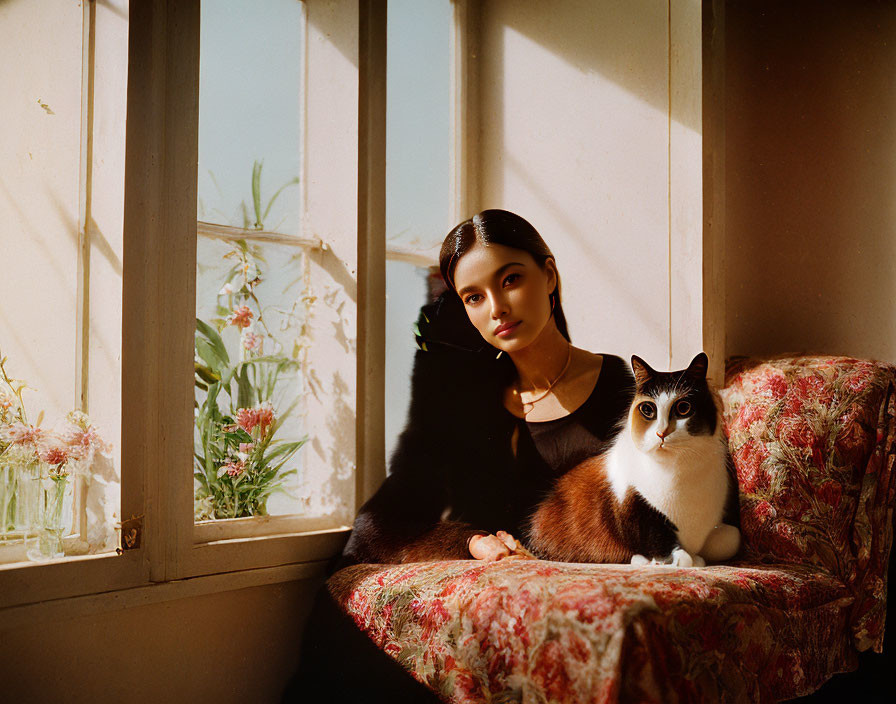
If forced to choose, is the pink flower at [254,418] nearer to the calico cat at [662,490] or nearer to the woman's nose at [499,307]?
the woman's nose at [499,307]

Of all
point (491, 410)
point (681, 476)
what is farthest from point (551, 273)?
point (681, 476)

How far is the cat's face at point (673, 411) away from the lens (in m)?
1.72

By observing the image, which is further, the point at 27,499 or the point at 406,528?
A: the point at 406,528

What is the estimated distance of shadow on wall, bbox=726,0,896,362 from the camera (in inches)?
89.4

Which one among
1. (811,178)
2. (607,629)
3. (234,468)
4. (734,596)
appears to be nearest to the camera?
(607,629)

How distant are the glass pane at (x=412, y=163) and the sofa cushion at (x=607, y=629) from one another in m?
0.77

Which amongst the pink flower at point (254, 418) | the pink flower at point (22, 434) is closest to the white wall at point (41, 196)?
the pink flower at point (22, 434)

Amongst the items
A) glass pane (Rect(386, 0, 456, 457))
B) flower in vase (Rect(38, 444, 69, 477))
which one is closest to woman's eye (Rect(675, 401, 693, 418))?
glass pane (Rect(386, 0, 456, 457))

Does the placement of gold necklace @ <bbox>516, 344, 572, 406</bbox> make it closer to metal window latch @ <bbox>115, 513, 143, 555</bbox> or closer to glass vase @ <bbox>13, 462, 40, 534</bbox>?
metal window latch @ <bbox>115, 513, 143, 555</bbox>

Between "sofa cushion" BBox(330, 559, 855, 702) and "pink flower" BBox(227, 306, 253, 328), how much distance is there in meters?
0.84

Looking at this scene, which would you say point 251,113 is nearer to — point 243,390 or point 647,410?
point 243,390

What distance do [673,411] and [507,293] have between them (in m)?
0.51

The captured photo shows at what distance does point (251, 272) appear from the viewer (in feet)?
7.34

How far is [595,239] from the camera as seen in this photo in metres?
2.44
